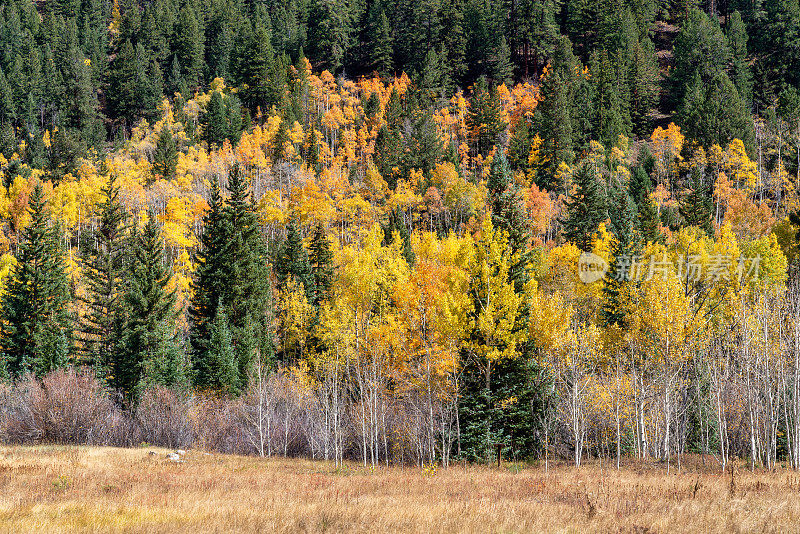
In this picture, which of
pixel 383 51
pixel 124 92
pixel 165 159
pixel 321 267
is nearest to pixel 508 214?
pixel 321 267

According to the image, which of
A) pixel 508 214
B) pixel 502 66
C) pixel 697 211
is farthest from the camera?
pixel 502 66

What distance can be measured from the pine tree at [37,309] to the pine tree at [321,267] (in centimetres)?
1939

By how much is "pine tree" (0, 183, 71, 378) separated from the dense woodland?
0.76 ft

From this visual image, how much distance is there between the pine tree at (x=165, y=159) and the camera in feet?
250

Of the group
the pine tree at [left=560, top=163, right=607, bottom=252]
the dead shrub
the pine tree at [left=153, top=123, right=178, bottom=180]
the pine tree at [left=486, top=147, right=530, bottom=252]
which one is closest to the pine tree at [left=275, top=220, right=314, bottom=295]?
the dead shrub

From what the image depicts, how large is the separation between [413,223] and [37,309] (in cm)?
4278

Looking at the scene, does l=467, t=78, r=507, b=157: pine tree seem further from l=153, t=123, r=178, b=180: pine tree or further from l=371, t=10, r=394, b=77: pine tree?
l=153, t=123, r=178, b=180: pine tree

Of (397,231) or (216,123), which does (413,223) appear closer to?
(397,231)

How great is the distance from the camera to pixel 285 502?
16.9 m

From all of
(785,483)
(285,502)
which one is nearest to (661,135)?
(785,483)

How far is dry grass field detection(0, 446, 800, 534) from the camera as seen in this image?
1391 cm

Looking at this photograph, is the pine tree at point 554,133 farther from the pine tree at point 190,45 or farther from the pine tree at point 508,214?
the pine tree at point 190,45

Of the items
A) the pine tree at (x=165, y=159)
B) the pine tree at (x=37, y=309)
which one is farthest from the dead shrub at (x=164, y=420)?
the pine tree at (x=165, y=159)

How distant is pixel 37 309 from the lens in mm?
45219
